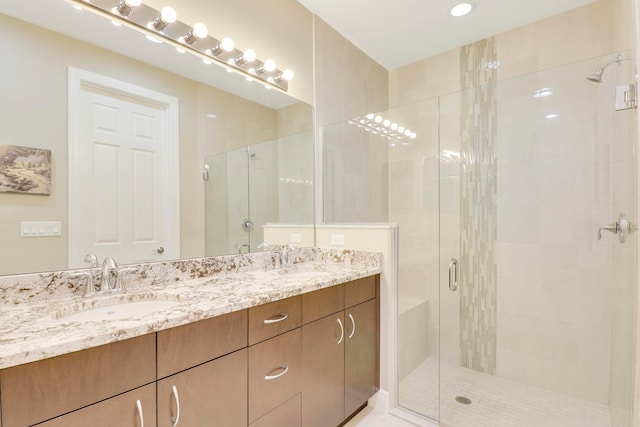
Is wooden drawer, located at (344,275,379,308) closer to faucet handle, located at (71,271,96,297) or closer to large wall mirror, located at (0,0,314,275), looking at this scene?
large wall mirror, located at (0,0,314,275)

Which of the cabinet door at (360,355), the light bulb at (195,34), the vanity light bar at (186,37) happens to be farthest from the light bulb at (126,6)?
the cabinet door at (360,355)

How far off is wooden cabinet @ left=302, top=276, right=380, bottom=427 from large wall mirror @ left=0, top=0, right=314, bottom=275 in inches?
26.5

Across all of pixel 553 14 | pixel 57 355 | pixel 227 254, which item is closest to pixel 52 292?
pixel 57 355

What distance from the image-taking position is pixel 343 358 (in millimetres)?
1730

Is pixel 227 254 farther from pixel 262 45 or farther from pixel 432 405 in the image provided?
pixel 432 405

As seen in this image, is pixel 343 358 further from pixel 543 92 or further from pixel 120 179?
pixel 543 92

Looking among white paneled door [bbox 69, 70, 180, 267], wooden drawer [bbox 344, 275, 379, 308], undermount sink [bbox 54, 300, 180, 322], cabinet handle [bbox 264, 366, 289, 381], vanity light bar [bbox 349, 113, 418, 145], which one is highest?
vanity light bar [bbox 349, 113, 418, 145]

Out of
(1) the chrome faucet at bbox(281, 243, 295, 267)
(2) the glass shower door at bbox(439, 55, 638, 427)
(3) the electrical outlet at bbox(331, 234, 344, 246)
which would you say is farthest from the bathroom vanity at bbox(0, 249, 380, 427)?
(2) the glass shower door at bbox(439, 55, 638, 427)

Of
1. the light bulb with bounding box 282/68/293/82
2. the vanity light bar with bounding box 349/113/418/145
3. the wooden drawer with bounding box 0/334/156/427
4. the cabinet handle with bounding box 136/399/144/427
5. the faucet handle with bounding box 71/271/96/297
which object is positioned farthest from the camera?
the vanity light bar with bounding box 349/113/418/145

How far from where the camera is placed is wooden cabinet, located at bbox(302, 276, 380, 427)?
151 centimetres

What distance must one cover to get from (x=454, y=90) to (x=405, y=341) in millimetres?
2132

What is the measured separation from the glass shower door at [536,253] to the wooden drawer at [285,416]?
102 centimetres

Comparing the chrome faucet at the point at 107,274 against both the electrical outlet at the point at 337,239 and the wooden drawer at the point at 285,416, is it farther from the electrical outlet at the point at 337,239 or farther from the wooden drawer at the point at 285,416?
the electrical outlet at the point at 337,239

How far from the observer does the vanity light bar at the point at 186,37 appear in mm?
1372
